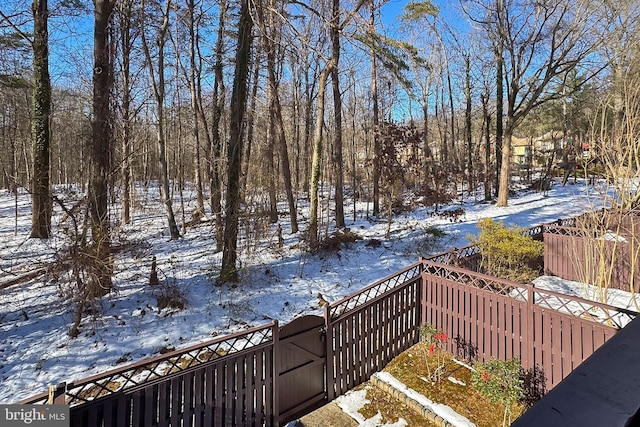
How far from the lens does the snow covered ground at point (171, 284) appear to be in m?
4.98

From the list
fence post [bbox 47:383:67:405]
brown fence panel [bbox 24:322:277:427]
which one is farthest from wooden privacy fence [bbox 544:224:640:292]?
fence post [bbox 47:383:67:405]

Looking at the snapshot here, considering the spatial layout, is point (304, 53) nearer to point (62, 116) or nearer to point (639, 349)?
point (639, 349)

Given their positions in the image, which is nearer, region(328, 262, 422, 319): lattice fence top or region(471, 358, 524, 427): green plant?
region(471, 358, 524, 427): green plant

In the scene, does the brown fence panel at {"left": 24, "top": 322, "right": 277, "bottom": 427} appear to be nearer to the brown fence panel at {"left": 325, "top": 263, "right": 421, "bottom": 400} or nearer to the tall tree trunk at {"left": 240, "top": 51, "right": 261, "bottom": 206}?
the brown fence panel at {"left": 325, "top": 263, "right": 421, "bottom": 400}

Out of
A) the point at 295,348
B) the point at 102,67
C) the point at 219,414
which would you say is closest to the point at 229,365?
the point at 219,414

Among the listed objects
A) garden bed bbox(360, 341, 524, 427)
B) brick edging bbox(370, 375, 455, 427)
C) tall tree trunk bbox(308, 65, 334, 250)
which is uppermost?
tall tree trunk bbox(308, 65, 334, 250)

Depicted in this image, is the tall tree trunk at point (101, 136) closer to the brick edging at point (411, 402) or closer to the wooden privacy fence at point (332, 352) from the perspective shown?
the wooden privacy fence at point (332, 352)

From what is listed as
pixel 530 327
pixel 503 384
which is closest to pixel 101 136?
pixel 503 384

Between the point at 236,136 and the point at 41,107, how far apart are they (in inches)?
243

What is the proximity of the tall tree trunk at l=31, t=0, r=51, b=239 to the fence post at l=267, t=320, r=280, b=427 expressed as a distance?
8275 mm

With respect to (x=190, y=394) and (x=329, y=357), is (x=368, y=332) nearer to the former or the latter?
(x=329, y=357)

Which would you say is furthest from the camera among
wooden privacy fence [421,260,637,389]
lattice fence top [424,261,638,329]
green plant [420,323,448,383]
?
green plant [420,323,448,383]

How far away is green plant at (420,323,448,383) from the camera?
428 centimetres

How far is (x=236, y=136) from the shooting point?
7.19m
